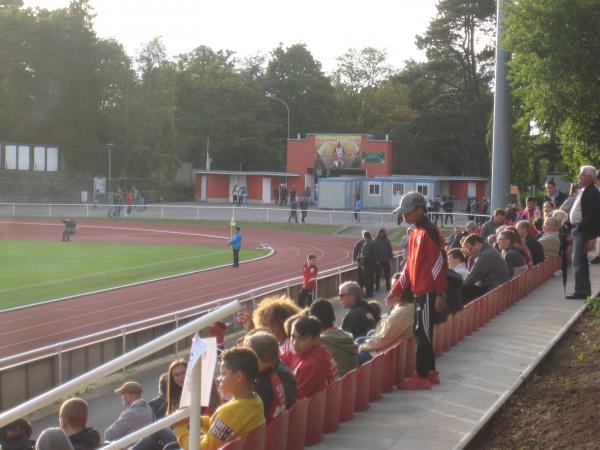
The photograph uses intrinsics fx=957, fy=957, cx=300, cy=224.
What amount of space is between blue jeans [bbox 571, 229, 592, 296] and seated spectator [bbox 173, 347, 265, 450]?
7.05 metres

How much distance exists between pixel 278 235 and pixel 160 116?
108 ft

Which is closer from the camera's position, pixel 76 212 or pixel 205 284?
pixel 205 284

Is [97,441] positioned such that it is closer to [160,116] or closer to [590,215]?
[590,215]

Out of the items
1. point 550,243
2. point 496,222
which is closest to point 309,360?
point 550,243

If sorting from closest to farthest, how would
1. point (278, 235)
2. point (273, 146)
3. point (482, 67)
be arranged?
1. point (278, 235)
2. point (482, 67)
3. point (273, 146)

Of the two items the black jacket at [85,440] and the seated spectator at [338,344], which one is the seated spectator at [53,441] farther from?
the seated spectator at [338,344]

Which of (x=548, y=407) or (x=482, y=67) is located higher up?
(x=482, y=67)

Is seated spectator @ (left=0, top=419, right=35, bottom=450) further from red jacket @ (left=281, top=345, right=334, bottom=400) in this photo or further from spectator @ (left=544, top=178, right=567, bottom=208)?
spectator @ (left=544, top=178, right=567, bottom=208)

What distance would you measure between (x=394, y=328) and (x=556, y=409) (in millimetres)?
1955

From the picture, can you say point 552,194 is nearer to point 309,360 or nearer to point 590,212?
point 590,212

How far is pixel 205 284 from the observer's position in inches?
1184

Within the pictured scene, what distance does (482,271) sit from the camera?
12977 mm

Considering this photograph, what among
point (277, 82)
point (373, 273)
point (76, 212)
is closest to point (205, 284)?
point (373, 273)

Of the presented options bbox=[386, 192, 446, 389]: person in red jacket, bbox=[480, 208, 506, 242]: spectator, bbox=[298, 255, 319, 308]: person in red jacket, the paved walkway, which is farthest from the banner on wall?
bbox=[386, 192, 446, 389]: person in red jacket
